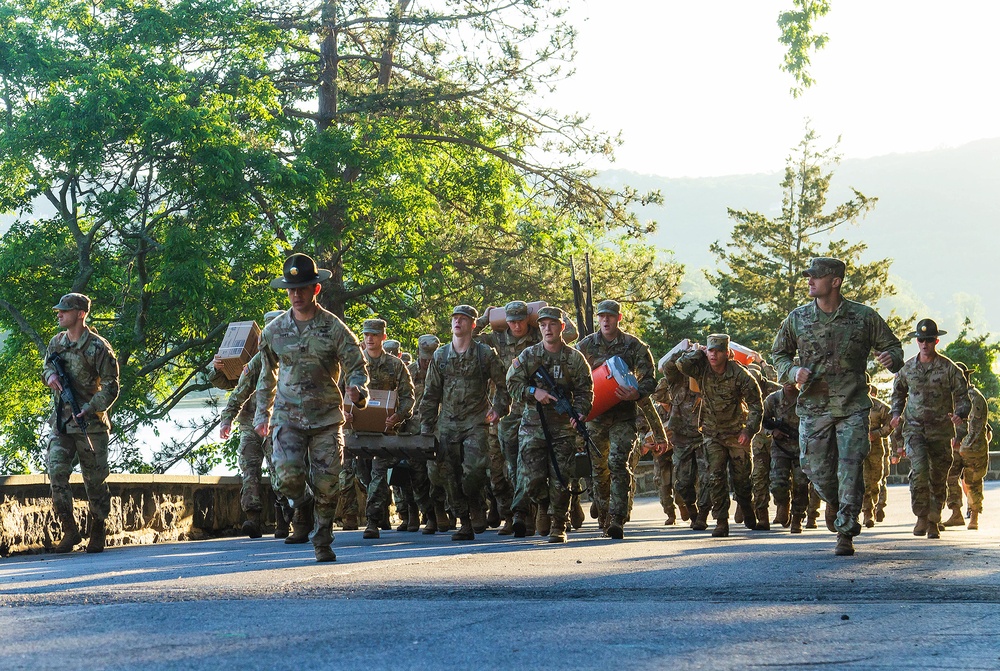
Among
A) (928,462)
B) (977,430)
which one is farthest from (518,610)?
(977,430)

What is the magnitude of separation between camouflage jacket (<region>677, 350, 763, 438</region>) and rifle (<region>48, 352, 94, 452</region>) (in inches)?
267

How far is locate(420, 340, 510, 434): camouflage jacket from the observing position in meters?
14.9

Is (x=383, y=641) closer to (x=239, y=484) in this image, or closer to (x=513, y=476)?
(x=513, y=476)

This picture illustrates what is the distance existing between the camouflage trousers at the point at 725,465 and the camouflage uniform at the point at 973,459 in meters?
3.46

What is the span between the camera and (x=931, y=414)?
15625 mm

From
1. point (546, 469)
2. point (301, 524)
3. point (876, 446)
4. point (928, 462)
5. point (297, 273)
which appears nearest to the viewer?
point (297, 273)

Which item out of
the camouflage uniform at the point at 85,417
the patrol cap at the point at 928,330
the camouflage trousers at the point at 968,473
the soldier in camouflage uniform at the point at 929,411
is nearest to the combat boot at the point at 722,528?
the soldier in camouflage uniform at the point at 929,411

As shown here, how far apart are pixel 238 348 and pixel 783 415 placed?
6.28 m

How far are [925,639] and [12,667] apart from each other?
3.62 metres

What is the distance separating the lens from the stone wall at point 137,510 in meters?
13.5

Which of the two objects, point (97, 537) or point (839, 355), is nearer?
point (839, 355)

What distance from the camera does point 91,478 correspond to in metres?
13.4

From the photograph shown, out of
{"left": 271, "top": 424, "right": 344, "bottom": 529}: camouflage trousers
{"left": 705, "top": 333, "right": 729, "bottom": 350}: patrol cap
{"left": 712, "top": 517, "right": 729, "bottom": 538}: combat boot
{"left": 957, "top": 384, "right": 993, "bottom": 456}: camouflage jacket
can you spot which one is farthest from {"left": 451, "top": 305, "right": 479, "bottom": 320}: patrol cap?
{"left": 957, "top": 384, "right": 993, "bottom": 456}: camouflage jacket

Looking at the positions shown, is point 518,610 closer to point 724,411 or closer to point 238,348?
point 238,348
